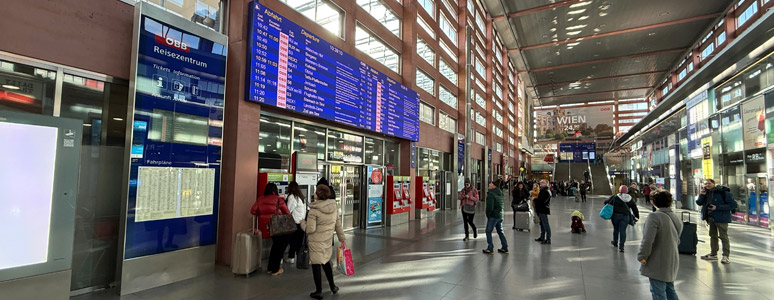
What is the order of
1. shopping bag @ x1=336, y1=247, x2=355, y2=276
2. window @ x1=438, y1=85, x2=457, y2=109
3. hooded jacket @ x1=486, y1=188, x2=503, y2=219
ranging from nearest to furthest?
shopping bag @ x1=336, y1=247, x2=355, y2=276, hooded jacket @ x1=486, y1=188, x2=503, y2=219, window @ x1=438, y1=85, x2=457, y2=109

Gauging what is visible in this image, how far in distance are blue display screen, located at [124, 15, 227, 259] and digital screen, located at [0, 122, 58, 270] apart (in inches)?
49.8

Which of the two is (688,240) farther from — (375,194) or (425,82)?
(425,82)

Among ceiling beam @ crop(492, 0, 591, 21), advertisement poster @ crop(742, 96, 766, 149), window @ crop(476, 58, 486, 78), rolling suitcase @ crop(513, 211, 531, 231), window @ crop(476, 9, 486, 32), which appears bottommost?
rolling suitcase @ crop(513, 211, 531, 231)

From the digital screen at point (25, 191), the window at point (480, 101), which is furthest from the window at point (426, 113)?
the digital screen at point (25, 191)

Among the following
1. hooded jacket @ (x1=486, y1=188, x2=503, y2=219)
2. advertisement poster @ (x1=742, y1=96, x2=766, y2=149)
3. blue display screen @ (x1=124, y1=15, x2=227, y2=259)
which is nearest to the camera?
blue display screen @ (x1=124, y1=15, x2=227, y2=259)

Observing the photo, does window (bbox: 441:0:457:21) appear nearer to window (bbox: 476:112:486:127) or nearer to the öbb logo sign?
window (bbox: 476:112:486:127)

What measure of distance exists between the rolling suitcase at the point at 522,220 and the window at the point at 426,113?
5.94 m

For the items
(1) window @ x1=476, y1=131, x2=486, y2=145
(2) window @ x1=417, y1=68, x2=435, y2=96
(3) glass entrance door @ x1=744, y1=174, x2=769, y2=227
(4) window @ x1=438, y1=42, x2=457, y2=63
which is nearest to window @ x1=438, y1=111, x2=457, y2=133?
(2) window @ x1=417, y1=68, x2=435, y2=96

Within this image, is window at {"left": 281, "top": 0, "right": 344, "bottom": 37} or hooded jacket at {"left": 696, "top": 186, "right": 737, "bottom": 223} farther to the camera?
window at {"left": 281, "top": 0, "right": 344, "bottom": 37}

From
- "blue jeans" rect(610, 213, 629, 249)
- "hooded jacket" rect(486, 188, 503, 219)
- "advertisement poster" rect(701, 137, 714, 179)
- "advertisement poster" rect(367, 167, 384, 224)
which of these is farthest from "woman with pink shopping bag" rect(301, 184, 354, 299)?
"advertisement poster" rect(701, 137, 714, 179)

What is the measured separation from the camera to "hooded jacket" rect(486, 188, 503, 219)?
7266 mm

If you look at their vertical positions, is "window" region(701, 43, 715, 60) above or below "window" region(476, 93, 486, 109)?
above

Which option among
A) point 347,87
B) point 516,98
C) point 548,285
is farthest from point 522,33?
point 548,285

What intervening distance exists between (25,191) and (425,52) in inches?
544
